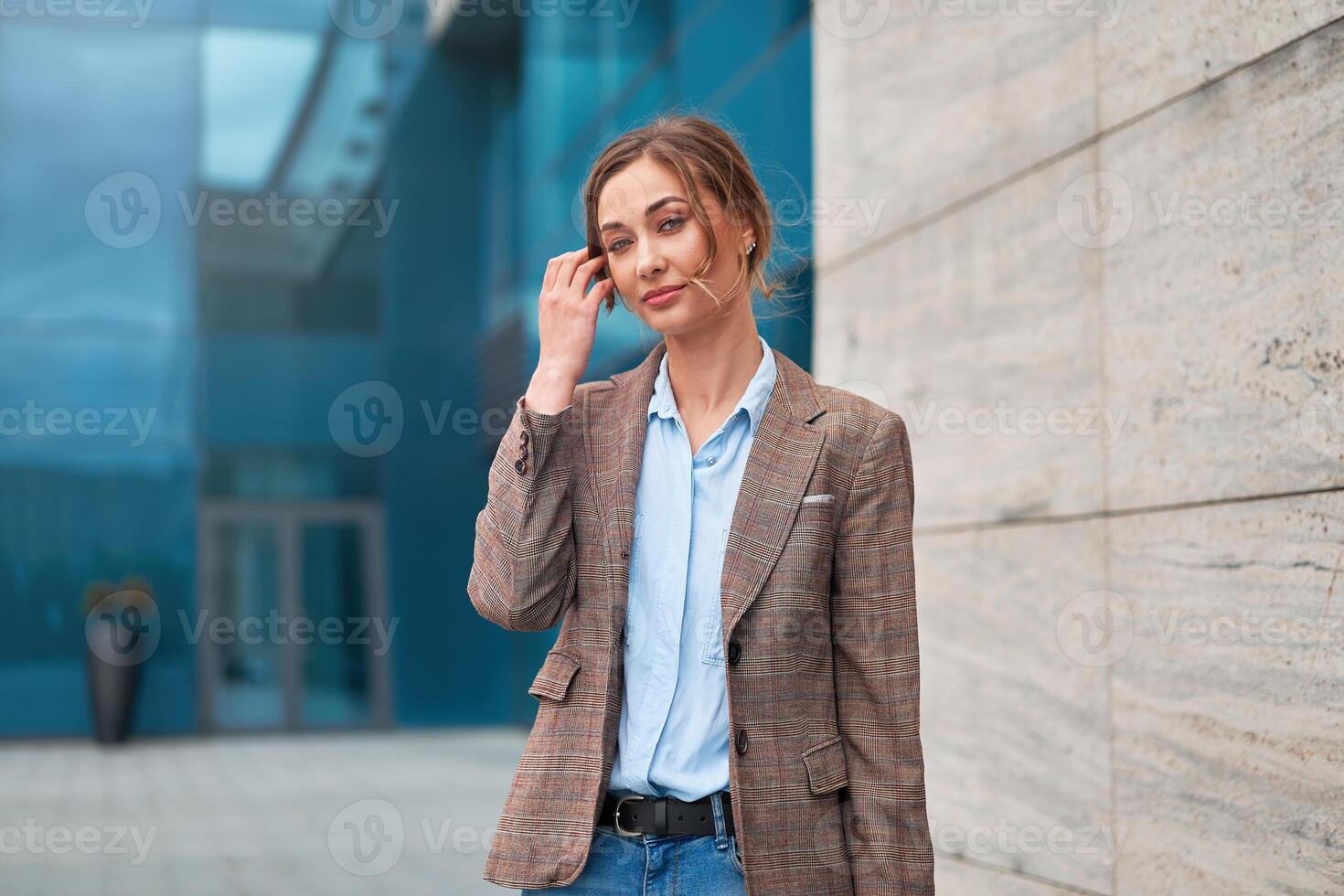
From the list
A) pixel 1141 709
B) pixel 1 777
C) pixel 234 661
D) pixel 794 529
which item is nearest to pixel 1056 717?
pixel 1141 709

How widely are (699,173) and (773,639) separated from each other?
A: 68 centimetres

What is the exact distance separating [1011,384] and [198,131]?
1336cm

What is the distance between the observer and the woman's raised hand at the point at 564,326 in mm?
2062

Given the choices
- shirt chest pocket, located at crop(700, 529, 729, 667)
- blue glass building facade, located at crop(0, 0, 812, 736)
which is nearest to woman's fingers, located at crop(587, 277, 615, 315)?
shirt chest pocket, located at crop(700, 529, 729, 667)

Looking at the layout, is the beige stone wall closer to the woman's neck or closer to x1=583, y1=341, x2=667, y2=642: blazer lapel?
the woman's neck

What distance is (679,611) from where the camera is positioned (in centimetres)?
200

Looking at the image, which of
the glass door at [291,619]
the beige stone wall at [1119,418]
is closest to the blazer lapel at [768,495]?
the beige stone wall at [1119,418]

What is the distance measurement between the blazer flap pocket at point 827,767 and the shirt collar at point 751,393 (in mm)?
466

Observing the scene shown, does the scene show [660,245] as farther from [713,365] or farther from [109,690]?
[109,690]

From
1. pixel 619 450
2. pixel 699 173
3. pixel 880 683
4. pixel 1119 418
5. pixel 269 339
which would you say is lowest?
pixel 880 683

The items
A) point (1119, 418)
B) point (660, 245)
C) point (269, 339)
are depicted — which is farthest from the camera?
point (269, 339)

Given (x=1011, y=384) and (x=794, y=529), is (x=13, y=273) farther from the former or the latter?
(x=794, y=529)

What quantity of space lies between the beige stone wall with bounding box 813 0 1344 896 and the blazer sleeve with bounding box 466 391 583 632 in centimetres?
209

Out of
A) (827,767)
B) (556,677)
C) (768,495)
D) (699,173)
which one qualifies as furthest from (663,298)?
(827,767)
